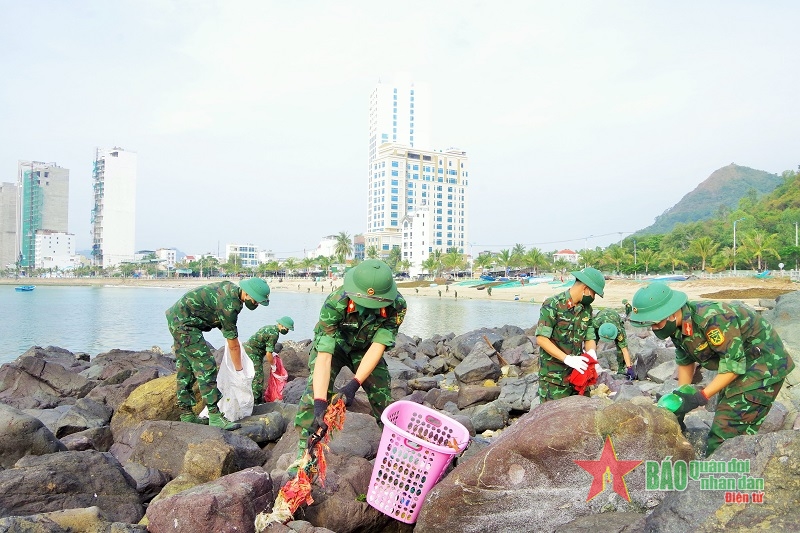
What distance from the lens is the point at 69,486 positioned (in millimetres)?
3861

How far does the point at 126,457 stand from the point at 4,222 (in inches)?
7019

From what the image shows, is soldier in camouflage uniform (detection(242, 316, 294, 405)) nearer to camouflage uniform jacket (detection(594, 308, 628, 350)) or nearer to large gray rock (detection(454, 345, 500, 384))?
large gray rock (detection(454, 345, 500, 384))

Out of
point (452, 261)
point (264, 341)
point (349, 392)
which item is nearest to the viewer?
point (349, 392)

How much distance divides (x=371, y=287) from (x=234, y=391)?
125 inches

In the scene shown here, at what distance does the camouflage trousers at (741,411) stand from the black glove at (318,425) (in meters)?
2.48

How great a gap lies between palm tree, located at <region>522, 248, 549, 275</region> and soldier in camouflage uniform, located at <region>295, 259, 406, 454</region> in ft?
274

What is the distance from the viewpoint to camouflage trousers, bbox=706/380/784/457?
3.64 metres

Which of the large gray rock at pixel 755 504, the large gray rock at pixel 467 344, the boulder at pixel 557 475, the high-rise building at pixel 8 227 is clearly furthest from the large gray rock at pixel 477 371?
the high-rise building at pixel 8 227

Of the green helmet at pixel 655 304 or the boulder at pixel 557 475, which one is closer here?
the boulder at pixel 557 475

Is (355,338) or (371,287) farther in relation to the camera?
(355,338)

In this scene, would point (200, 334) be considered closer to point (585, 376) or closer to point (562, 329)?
point (562, 329)

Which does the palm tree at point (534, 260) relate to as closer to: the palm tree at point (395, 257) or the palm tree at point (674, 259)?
the palm tree at point (674, 259)

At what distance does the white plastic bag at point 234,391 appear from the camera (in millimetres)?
6223

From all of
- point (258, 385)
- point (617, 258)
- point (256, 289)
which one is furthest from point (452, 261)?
point (256, 289)
